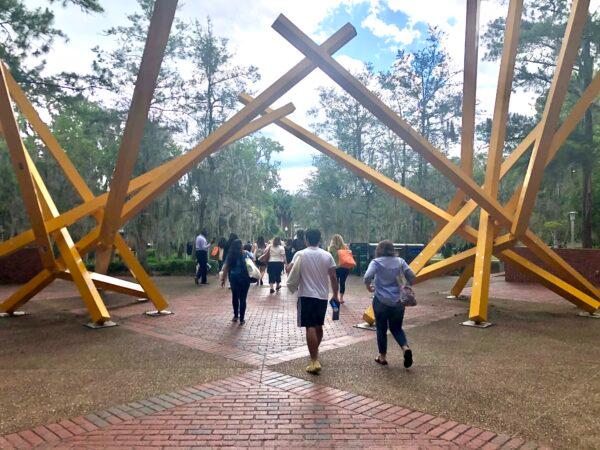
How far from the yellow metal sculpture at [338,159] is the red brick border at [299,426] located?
3.95 metres

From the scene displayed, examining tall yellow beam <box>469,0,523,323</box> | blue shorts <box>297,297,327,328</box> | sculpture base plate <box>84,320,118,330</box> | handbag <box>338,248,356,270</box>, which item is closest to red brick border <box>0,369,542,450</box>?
blue shorts <box>297,297,327,328</box>

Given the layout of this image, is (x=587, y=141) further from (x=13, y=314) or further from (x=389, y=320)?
(x=13, y=314)

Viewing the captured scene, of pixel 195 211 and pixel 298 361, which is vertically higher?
pixel 195 211

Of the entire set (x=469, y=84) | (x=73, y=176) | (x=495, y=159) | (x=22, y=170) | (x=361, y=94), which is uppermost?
(x=469, y=84)

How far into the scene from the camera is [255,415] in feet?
13.6

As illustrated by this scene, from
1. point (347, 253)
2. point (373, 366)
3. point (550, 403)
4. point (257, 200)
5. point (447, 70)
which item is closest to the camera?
point (550, 403)

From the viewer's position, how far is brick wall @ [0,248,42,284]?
16344 millimetres

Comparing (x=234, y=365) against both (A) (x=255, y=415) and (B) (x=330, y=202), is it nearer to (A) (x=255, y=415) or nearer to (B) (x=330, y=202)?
(A) (x=255, y=415)

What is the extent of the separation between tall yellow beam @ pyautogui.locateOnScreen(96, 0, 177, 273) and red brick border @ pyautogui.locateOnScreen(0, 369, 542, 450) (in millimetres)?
4166

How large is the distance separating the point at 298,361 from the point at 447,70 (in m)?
23.4

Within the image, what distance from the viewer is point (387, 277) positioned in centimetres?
579

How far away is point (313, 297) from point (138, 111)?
395 cm

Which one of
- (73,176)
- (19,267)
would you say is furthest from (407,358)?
(19,267)

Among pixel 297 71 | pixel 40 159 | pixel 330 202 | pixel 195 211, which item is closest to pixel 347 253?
pixel 297 71
